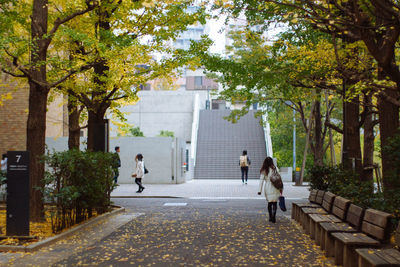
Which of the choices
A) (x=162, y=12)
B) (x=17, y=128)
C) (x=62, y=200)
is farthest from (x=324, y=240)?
(x=17, y=128)

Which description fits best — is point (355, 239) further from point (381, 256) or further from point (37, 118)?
point (37, 118)

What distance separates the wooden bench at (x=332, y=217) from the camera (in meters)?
8.00

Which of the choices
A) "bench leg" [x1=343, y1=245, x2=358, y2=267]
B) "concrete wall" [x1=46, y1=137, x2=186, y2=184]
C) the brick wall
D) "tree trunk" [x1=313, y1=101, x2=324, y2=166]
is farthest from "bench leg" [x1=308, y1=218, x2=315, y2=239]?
the brick wall

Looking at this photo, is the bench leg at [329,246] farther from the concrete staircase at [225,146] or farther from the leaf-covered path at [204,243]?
the concrete staircase at [225,146]

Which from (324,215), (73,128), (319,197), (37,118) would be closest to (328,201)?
(324,215)

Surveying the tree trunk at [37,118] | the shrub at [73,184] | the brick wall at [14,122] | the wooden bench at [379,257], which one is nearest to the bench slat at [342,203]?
the wooden bench at [379,257]

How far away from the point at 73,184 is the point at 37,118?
198 centimetres

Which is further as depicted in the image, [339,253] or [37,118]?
[37,118]

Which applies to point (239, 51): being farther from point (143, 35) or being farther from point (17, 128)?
point (17, 128)

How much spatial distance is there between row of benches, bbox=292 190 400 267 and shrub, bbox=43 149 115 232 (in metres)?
4.67

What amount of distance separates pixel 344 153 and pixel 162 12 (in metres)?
6.71

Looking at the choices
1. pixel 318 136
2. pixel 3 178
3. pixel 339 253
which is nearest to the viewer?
pixel 339 253

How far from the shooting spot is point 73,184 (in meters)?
9.57

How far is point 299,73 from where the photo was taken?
13.3 m
